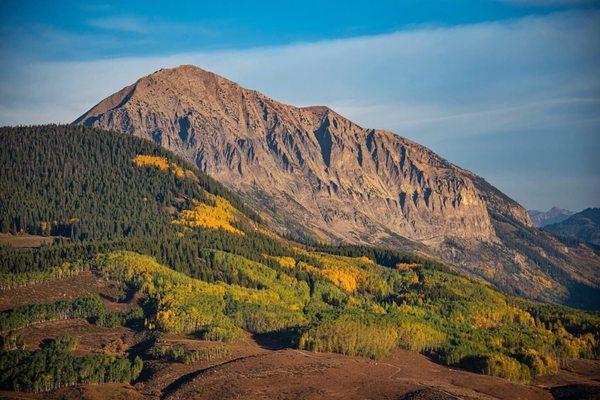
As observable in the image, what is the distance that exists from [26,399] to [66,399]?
32.1ft

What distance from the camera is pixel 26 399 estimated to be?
192500mm

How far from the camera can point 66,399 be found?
199500 mm
